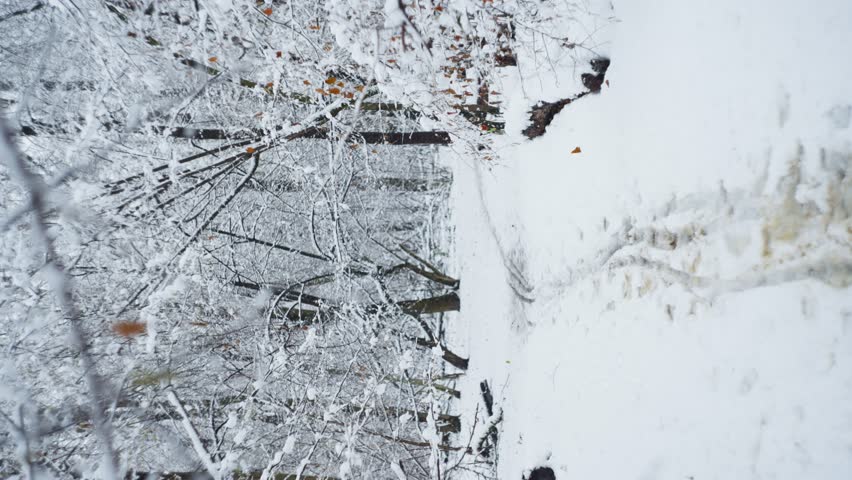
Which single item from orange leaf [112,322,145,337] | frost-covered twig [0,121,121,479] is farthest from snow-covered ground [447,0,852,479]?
orange leaf [112,322,145,337]

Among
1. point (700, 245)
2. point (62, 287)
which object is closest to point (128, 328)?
point (62, 287)

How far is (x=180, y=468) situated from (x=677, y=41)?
27.4ft

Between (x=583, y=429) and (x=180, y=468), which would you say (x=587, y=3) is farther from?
(x=180, y=468)

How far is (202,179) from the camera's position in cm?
571

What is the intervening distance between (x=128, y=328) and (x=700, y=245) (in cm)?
602

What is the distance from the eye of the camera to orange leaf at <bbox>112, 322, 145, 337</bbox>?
18.0ft

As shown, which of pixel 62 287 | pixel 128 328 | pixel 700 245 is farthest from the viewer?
pixel 128 328

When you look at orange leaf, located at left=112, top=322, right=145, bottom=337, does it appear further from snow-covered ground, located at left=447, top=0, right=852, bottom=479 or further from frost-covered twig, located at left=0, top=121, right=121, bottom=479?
snow-covered ground, located at left=447, top=0, right=852, bottom=479

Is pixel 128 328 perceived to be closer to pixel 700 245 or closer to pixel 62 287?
pixel 62 287

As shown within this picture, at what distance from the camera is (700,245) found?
2141mm

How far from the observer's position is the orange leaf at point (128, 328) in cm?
549

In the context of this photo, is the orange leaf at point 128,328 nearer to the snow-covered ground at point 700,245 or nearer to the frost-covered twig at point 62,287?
the frost-covered twig at point 62,287

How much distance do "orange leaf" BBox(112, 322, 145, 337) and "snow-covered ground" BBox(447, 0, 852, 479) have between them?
15.6ft

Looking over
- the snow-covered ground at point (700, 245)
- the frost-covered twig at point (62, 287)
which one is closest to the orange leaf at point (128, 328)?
the frost-covered twig at point (62, 287)
